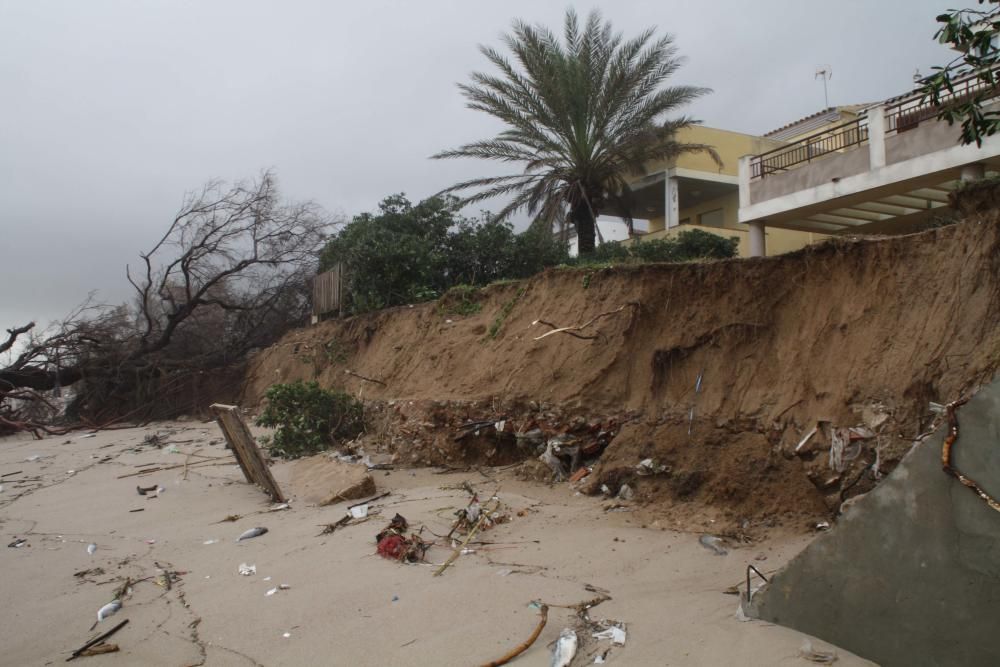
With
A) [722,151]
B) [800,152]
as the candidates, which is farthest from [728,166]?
[800,152]

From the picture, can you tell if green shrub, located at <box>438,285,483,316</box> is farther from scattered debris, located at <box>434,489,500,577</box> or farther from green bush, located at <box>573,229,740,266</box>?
scattered debris, located at <box>434,489,500,577</box>

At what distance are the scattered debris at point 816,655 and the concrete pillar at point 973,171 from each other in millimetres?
11598

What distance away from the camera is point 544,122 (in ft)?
53.2

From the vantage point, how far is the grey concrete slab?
9.58 feet

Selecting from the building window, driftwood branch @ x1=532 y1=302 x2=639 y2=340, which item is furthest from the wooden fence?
the building window

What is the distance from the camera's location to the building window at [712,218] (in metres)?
23.3

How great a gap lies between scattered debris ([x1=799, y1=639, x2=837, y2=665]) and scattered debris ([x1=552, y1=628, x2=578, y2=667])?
114cm

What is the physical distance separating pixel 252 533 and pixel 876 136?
42.9 ft

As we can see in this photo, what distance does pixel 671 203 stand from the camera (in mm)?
Result: 20953

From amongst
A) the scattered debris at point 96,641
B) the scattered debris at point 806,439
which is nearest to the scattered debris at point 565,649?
the scattered debris at point 96,641

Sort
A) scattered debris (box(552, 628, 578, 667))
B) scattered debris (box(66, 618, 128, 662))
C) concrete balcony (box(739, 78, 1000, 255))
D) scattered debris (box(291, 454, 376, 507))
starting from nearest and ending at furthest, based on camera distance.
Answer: scattered debris (box(552, 628, 578, 667)) < scattered debris (box(66, 618, 128, 662)) < scattered debris (box(291, 454, 376, 507)) < concrete balcony (box(739, 78, 1000, 255))

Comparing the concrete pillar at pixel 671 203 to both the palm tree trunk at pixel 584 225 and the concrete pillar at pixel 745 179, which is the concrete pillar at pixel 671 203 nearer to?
the palm tree trunk at pixel 584 225

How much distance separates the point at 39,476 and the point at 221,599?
26.8 ft

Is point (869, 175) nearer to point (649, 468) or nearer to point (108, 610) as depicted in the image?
point (649, 468)
